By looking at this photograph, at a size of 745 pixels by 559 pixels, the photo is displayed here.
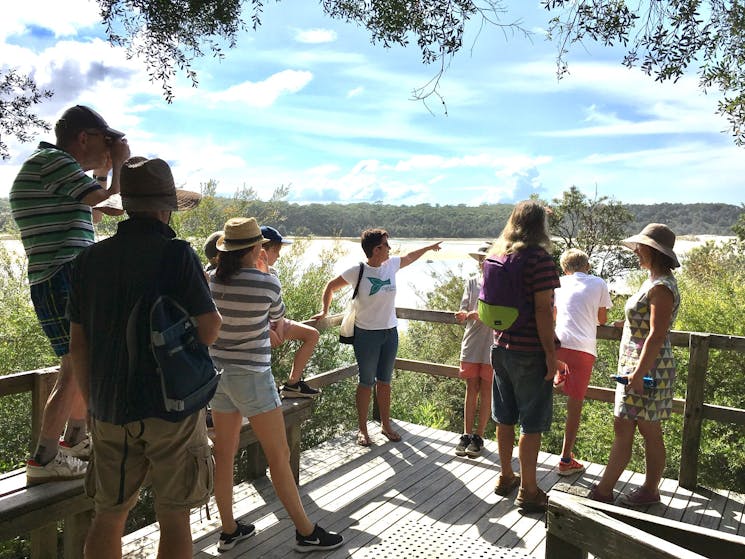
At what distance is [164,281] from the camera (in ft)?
6.31

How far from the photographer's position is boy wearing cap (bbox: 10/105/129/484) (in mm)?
2314

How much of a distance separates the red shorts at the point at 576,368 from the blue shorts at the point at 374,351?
4.09 feet

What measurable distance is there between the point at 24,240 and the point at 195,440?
105 centimetres

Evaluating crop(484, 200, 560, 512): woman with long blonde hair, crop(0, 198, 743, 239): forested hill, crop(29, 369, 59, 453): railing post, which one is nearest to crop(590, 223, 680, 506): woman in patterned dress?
crop(484, 200, 560, 512): woman with long blonde hair

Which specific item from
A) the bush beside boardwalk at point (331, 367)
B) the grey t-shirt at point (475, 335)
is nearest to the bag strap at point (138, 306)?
the grey t-shirt at point (475, 335)

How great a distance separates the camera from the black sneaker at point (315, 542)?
10.2ft

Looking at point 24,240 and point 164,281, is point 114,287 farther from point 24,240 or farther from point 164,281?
point 24,240

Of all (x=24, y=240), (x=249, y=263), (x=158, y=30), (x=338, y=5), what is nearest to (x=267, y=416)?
(x=249, y=263)

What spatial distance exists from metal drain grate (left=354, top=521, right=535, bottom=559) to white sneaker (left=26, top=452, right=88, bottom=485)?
1.42 m

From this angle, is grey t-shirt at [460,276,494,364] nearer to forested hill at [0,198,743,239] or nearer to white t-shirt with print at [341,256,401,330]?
white t-shirt with print at [341,256,401,330]

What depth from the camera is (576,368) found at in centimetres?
396

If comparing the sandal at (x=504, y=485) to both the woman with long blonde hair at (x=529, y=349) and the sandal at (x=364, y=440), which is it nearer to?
the woman with long blonde hair at (x=529, y=349)

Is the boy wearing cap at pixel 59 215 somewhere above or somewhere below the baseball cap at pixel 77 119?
below

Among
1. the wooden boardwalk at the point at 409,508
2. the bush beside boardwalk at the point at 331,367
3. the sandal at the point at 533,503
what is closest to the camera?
the wooden boardwalk at the point at 409,508
